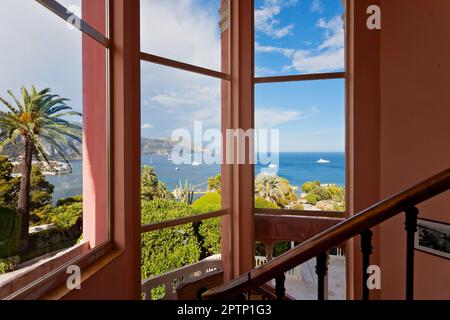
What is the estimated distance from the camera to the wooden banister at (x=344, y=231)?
29.2 inches

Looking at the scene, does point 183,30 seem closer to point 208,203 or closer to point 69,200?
point 208,203

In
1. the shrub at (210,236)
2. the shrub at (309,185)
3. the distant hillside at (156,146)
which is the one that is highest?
the distant hillside at (156,146)

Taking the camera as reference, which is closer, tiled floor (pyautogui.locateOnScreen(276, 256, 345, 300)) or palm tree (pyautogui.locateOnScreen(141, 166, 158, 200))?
palm tree (pyautogui.locateOnScreen(141, 166, 158, 200))

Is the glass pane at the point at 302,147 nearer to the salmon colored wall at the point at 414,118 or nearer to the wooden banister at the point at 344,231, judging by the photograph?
the salmon colored wall at the point at 414,118

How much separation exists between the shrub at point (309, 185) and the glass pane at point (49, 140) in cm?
216

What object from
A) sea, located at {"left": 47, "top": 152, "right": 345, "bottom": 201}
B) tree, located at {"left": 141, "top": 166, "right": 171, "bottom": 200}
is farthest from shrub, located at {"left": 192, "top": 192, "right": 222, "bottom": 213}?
tree, located at {"left": 141, "top": 166, "right": 171, "bottom": 200}

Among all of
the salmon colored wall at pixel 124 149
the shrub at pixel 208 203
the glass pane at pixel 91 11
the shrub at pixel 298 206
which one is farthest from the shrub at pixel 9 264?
the shrub at pixel 298 206

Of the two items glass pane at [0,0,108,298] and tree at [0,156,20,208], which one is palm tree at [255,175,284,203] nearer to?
glass pane at [0,0,108,298]

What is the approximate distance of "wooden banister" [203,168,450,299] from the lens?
74cm

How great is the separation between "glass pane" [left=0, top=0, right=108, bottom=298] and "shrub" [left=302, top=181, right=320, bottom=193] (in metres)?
2.16

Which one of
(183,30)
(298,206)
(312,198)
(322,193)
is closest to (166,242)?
(298,206)
